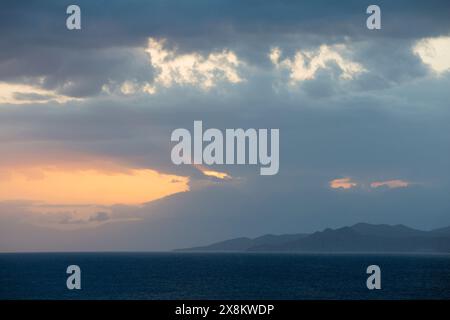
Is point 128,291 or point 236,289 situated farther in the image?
point 236,289

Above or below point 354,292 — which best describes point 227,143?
above

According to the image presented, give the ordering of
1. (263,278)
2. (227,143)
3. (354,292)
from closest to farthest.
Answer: (227,143)
(354,292)
(263,278)

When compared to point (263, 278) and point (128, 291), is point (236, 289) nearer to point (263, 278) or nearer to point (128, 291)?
point (128, 291)
